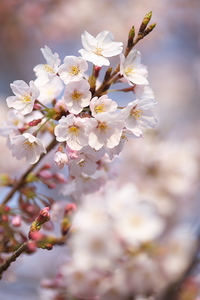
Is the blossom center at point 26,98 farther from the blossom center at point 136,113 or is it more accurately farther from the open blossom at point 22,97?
the blossom center at point 136,113

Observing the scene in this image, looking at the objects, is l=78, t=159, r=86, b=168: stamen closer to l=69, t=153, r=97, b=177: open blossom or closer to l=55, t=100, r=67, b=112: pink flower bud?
l=69, t=153, r=97, b=177: open blossom

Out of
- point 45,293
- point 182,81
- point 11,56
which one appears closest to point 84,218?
point 45,293

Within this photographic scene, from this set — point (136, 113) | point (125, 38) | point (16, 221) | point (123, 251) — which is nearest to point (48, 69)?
point (136, 113)

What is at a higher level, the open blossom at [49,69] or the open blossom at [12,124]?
the open blossom at [49,69]

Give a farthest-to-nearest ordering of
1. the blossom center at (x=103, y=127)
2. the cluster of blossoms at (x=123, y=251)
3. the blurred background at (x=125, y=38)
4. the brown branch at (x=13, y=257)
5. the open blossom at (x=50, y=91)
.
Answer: the blurred background at (x=125, y=38), the open blossom at (x=50, y=91), the blossom center at (x=103, y=127), the brown branch at (x=13, y=257), the cluster of blossoms at (x=123, y=251)

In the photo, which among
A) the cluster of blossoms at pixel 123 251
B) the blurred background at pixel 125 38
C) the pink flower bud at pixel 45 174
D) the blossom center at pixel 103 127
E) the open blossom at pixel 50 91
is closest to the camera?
the cluster of blossoms at pixel 123 251

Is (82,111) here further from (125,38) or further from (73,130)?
(125,38)

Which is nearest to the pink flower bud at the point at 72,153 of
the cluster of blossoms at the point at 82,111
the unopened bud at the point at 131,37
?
the cluster of blossoms at the point at 82,111
